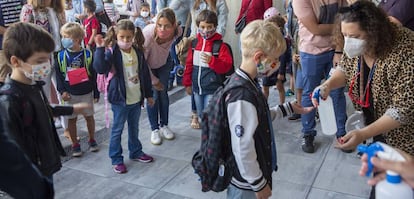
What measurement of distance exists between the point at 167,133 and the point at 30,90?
244 cm

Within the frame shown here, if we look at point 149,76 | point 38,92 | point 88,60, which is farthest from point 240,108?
point 88,60

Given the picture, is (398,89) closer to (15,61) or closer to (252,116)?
(252,116)

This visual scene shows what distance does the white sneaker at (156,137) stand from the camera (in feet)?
14.1

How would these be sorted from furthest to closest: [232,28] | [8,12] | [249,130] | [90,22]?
[232,28], [90,22], [8,12], [249,130]

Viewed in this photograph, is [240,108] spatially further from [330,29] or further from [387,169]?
[330,29]

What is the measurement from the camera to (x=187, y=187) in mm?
3377

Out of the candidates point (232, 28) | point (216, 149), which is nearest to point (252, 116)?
point (216, 149)

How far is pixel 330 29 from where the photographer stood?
3.67 metres

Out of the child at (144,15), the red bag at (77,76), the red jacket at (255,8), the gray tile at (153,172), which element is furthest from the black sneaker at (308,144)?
the child at (144,15)

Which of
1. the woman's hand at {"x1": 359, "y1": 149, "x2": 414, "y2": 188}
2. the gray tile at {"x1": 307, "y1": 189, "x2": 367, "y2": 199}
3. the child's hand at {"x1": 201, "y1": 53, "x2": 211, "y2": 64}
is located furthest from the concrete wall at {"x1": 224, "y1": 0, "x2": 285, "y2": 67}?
the woman's hand at {"x1": 359, "y1": 149, "x2": 414, "y2": 188}

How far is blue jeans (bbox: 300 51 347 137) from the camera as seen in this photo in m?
3.79

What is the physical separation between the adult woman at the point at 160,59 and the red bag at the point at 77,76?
654 millimetres

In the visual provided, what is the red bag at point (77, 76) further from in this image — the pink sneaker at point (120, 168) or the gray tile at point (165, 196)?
the gray tile at point (165, 196)

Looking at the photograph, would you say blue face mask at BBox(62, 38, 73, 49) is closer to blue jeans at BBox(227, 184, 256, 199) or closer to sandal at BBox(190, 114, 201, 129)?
sandal at BBox(190, 114, 201, 129)
